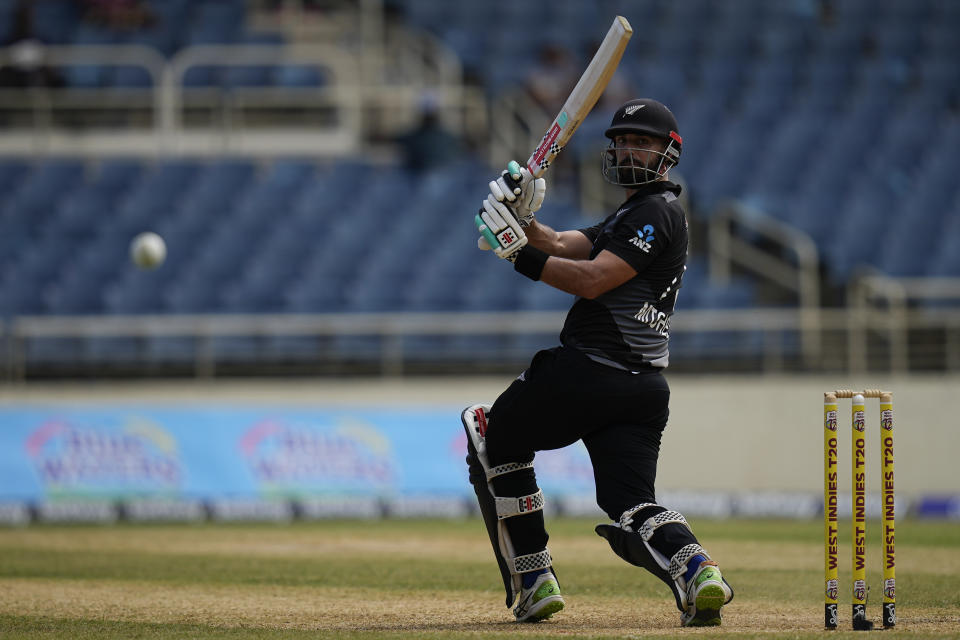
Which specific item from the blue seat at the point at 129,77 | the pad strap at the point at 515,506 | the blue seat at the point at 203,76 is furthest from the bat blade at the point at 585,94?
the blue seat at the point at 129,77

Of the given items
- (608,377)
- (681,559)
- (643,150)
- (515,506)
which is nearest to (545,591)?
(515,506)

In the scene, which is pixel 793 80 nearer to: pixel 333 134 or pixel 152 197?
pixel 333 134

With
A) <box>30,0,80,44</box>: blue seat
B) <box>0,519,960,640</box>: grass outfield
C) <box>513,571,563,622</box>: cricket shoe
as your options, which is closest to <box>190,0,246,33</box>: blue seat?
<box>30,0,80,44</box>: blue seat

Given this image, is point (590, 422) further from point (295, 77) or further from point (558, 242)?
point (295, 77)

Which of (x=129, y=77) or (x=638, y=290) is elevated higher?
(x=129, y=77)

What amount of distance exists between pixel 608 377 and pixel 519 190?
917mm

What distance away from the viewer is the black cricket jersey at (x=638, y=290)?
238 inches

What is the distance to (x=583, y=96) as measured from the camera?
20.5ft

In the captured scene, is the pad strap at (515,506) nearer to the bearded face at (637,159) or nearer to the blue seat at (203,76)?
the bearded face at (637,159)

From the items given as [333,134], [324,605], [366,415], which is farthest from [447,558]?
[333,134]

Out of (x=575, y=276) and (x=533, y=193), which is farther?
(x=533, y=193)

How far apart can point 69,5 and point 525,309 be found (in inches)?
382

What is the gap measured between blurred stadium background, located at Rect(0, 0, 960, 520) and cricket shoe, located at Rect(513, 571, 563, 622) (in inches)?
359

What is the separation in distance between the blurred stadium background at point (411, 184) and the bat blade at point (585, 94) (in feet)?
30.5
